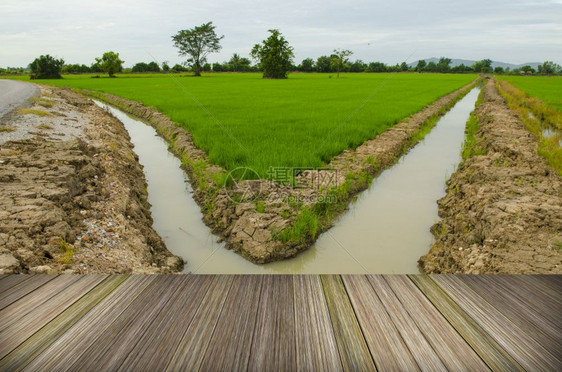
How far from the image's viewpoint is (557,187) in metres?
4.41

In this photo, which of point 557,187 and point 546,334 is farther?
point 557,187

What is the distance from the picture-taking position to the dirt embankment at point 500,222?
2.87 m

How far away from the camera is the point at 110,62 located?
37406mm

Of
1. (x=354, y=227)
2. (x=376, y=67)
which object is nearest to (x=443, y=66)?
(x=376, y=67)

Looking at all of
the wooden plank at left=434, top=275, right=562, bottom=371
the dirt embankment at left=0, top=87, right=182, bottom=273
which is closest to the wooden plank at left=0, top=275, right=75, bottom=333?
the dirt embankment at left=0, top=87, right=182, bottom=273

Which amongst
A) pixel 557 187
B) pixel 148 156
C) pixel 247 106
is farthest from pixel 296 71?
pixel 557 187

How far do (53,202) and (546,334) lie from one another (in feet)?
13.7

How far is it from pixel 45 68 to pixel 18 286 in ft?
159

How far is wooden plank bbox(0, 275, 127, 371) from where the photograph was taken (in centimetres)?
134

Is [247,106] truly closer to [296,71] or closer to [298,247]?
[298,247]

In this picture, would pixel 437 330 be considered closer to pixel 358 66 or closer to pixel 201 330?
pixel 201 330

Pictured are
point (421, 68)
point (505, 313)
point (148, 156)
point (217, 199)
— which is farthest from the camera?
point (421, 68)

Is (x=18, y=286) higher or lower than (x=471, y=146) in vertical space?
higher

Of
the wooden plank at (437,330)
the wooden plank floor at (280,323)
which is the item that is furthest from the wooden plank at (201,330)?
the wooden plank at (437,330)
